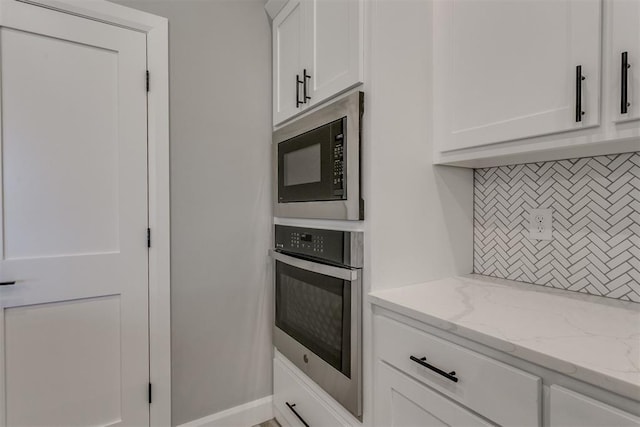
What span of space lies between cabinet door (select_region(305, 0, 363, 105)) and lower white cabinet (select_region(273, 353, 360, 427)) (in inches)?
51.6

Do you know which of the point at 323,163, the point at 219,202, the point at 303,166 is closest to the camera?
the point at 323,163

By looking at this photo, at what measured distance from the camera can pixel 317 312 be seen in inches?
58.2

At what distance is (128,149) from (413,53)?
1.32 meters

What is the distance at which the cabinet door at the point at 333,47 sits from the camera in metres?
1.26

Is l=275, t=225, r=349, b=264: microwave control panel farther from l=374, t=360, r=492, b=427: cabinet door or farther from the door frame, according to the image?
the door frame

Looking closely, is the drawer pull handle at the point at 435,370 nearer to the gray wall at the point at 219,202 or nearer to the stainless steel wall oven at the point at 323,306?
the stainless steel wall oven at the point at 323,306

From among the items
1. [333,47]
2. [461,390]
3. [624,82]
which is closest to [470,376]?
[461,390]

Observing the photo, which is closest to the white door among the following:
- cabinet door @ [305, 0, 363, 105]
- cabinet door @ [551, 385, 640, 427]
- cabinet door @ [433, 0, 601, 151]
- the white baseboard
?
the white baseboard

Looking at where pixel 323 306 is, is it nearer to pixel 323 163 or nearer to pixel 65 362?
pixel 323 163

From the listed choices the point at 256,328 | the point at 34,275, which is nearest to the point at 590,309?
the point at 256,328

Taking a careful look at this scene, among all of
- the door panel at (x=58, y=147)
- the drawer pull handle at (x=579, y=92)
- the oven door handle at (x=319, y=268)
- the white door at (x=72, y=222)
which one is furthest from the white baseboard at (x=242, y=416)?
Result: the drawer pull handle at (x=579, y=92)

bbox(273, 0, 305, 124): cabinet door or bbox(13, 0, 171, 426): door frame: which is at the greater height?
bbox(273, 0, 305, 124): cabinet door

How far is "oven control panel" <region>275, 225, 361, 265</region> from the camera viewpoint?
4.31 ft

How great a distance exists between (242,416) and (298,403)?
0.41 metres
